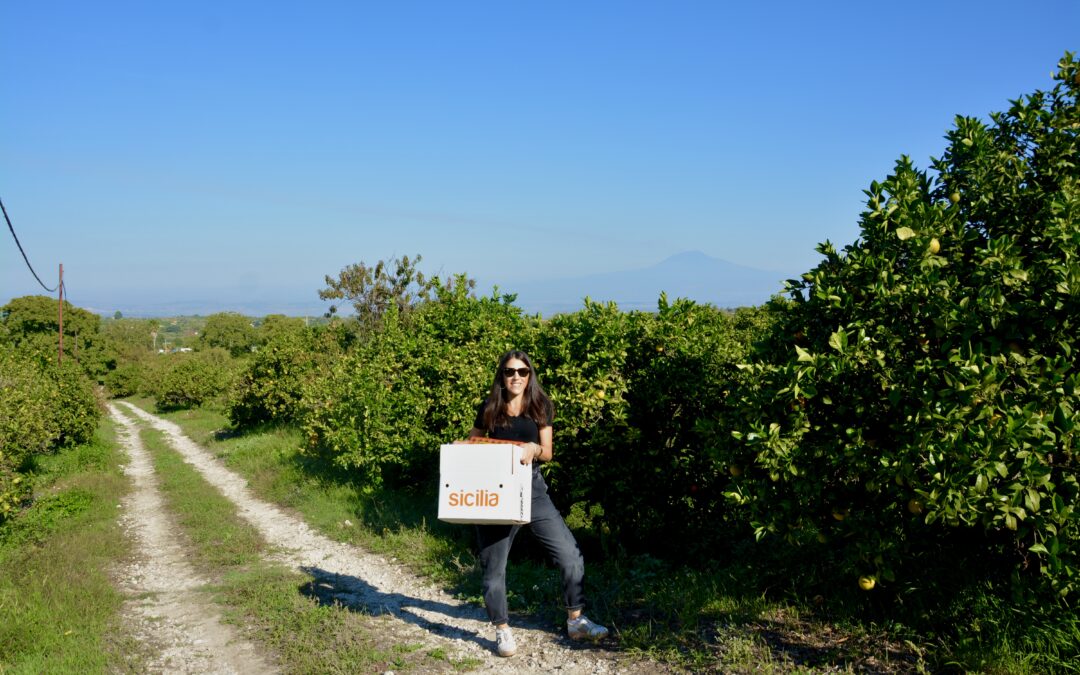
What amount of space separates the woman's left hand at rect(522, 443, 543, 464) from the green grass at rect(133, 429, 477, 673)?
4.44 feet

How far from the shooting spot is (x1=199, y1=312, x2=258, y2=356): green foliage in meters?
76.3

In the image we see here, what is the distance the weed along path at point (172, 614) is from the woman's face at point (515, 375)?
2344mm

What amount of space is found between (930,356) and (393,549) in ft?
17.9

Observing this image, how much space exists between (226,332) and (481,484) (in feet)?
262

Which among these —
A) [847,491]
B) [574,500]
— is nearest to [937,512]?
[847,491]

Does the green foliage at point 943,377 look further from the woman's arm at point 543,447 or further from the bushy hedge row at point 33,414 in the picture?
the bushy hedge row at point 33,414

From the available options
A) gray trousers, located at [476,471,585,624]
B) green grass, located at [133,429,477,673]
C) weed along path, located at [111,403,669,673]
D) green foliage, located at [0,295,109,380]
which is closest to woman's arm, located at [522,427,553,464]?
gray trousers, located at [476,471,585,624]

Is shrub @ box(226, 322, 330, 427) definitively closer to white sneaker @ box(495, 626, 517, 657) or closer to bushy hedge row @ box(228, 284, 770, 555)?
bushy hedge row @ box(228, 284, 770, 555)

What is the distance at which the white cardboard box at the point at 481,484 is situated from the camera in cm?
445

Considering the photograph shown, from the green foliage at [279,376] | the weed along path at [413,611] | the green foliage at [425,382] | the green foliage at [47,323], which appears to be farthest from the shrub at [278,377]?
the green foliage at [47,323]

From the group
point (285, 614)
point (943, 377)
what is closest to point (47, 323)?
point (285, 614)

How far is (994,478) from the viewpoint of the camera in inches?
130

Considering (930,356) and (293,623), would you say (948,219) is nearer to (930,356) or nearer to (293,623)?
(930,356)

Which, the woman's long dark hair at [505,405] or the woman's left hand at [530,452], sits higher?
the woman's long dark hair at [505,405]
